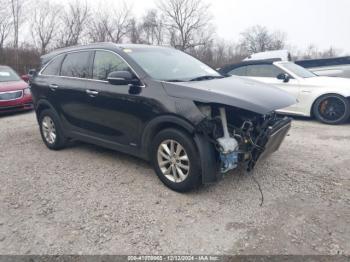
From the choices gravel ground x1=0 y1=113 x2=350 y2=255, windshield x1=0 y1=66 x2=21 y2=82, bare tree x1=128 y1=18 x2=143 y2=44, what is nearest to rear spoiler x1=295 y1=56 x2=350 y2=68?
gravel ground x1=0 y1=113 x2=350 y2=255

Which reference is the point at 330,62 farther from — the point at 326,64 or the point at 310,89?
the point at 310,89

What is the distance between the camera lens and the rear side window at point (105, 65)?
3.94m

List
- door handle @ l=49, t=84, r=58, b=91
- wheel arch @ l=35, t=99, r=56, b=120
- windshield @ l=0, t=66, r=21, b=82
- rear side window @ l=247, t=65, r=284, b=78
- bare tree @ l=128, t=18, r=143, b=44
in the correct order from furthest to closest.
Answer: bare tree @ l=128, t=18, r=143, b=44 → windshield @ l=0, t=66, r=21, b=82 → rear side window @ l=247, t=65, r=284, b=78 → wheel arch @ l=35, t=99, r=56, b=120 → door handle @ l=49, t=84, r=58, b=91

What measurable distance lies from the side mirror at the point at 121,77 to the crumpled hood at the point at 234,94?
1.56ft

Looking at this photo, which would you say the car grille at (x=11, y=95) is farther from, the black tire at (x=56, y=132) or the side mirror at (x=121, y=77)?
the side mirror at (x=121, y=77)

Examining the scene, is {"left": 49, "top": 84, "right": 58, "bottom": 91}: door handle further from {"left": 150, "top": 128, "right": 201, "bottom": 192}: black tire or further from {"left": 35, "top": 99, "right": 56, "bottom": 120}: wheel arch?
{"left": 150, "top": 128, "right": 201, "bottom": 192}: black tire

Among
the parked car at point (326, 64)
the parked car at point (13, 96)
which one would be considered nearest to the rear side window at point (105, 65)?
the parked car at point (13, 96)

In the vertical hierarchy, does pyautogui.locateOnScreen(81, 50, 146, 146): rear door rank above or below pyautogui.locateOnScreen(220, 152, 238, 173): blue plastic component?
above

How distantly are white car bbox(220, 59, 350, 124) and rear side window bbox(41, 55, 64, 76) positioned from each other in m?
4.82

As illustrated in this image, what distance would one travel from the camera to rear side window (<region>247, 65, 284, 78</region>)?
303 inches

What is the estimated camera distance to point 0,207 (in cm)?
328

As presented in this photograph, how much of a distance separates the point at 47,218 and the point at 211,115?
6.80ft

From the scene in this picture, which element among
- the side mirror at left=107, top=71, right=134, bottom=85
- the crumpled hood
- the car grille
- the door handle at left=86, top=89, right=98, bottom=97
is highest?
the side mirror at left=107, top=71, right=134, bottom=85

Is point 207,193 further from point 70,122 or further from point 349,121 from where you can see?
point 349,121
